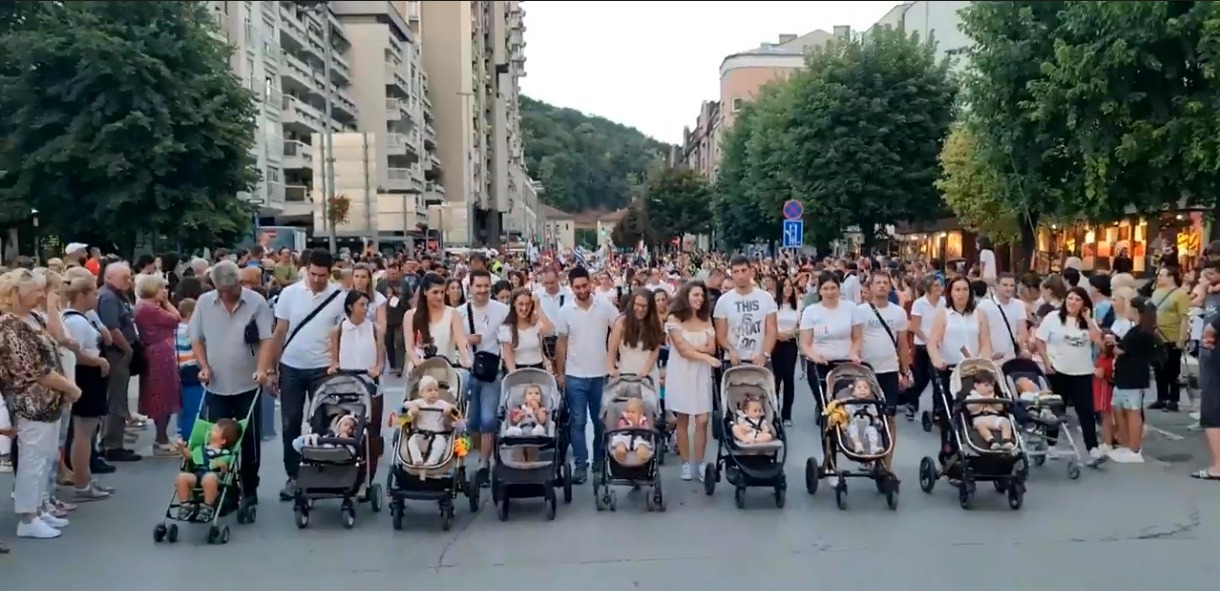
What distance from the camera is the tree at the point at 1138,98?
1870 cm

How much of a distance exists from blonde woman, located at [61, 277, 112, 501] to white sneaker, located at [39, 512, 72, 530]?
0.78m

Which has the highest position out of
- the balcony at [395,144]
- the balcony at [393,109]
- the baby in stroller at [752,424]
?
the balcony at [393,109]

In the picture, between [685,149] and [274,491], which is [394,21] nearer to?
[274,491]

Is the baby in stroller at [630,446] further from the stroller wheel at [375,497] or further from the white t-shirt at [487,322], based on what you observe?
the stroller wheel at [375,497]

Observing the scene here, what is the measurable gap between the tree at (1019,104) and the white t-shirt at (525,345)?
14986 millimetres

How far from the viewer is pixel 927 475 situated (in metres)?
8.97

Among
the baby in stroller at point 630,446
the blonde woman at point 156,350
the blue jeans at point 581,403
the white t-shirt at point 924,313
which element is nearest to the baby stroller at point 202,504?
the blue jeans at point 581,403

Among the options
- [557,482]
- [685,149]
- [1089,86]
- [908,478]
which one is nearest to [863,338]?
[908,478]

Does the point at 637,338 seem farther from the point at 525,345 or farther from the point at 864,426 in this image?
the point at 864,426

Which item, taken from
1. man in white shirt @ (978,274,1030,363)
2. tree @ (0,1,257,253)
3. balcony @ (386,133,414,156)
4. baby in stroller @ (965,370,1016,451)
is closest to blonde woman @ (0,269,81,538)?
baby in stroller @ (965,370,1016,451)

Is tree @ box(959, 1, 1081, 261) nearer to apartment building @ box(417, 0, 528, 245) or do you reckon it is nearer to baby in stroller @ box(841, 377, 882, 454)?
baby in stroller @ box(841, 377, 882, 454)

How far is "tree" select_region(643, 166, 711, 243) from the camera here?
7025cm

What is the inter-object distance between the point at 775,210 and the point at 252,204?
19032 millimetres

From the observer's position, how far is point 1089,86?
1950 centimetres
